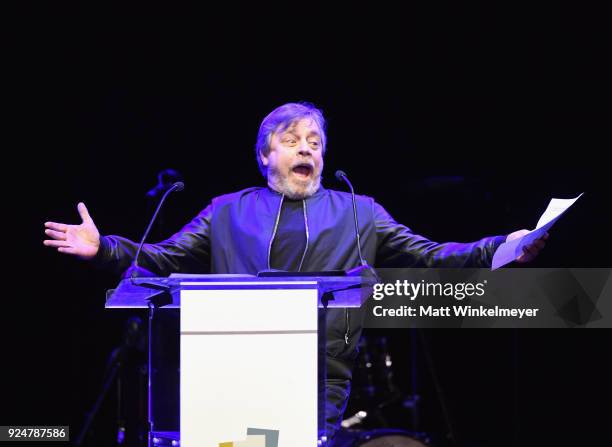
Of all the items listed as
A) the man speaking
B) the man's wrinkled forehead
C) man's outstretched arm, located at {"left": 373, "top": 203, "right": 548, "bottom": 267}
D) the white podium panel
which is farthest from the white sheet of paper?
the man's wrinkled forehead

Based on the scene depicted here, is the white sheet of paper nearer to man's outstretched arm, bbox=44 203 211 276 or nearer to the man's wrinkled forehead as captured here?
the man's wrinkled forehead

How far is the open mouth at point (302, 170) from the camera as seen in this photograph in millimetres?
3623

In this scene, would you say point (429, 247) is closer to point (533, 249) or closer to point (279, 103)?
point (533, 249)

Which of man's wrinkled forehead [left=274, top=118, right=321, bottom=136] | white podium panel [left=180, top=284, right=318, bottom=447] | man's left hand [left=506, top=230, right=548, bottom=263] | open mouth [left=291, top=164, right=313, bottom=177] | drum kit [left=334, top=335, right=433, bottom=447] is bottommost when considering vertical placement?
drum kit [left=334, top=335, right=433, bottom=447]

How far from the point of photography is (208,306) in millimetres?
2184

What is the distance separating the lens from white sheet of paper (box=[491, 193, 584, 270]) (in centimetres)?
248

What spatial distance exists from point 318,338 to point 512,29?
2959 mm

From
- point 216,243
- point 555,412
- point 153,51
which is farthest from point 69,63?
point 555,412

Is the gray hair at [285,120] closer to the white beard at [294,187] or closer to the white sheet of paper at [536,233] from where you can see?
the white beard at [294,187]

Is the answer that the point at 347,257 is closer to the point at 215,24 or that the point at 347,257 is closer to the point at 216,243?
the point at 216,243

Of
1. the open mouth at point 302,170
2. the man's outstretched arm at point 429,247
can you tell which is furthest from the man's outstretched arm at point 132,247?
the man's outstretched arm at point 429,247

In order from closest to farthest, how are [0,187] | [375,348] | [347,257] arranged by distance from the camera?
1. [347,257]
2. [0,187]
3. [375,348]

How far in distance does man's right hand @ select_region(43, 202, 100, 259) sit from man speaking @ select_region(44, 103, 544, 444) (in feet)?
1.38

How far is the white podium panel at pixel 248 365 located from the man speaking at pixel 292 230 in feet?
3.53
